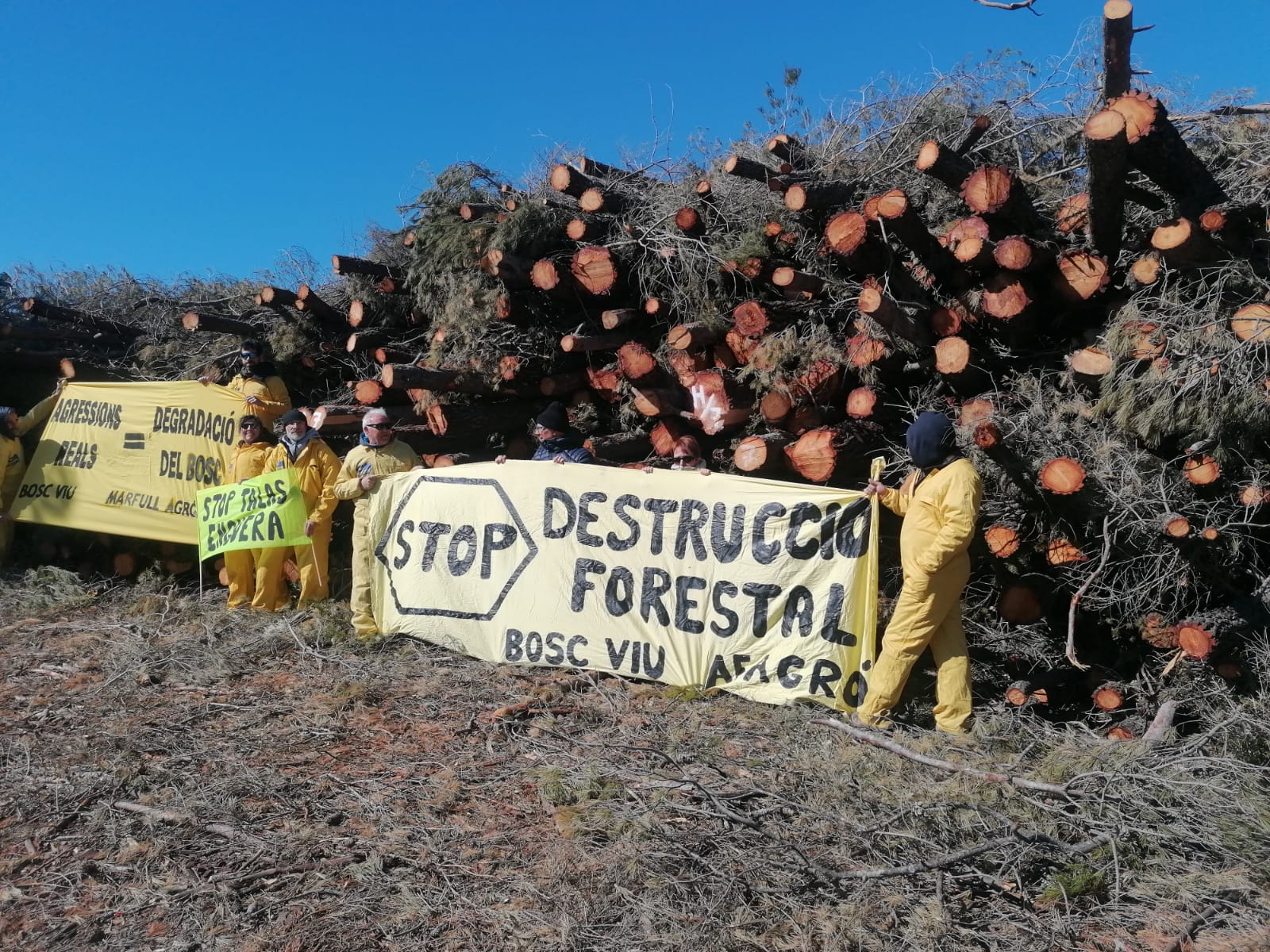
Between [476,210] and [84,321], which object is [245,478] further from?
[84,321]

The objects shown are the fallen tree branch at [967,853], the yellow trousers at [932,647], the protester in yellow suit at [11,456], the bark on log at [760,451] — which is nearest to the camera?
the fallen tree branch at [967,853]

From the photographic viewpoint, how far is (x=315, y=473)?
7453 mm

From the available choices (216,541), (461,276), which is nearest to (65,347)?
(216,541)

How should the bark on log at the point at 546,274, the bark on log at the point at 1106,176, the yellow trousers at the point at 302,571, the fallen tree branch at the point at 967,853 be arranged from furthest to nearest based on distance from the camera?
the yellow trousers at the point at 302,571
the bark on log at the point at 546,274
the bark on log at the point at 1106,176
the fallen tree branch at the point at 967,853

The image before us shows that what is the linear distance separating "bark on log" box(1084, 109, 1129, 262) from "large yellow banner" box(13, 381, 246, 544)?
22.4ft

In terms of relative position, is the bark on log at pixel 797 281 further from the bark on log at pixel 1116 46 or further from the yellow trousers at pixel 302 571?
the yellow trousers at pixel 302 571

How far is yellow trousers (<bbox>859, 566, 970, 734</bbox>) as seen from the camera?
195 inches

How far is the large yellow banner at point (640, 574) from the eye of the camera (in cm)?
534

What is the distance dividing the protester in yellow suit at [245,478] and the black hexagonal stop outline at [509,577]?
1661 mm

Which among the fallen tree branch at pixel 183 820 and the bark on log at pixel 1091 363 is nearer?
the fallen tree branch at pixel 183 820

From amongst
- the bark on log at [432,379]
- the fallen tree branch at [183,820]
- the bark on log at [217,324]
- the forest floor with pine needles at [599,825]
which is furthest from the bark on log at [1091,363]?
the bark on log at [217,324]

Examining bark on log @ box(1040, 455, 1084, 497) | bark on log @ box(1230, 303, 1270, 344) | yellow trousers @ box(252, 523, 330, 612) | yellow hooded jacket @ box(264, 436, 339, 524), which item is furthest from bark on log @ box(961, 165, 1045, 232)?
yellow trousers @ box(252, 523, 330, 612)

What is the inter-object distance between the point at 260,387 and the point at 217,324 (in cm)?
148

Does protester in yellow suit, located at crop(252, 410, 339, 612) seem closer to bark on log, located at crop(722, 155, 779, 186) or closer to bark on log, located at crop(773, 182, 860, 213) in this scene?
bark on log, located at crop(722, 155, 779, 186)
